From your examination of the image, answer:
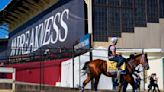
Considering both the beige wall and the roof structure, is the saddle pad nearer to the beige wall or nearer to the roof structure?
the beige wall

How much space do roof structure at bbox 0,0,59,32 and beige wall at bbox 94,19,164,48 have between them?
12353 mm

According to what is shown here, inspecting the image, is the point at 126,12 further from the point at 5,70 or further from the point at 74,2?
the point at 5,70

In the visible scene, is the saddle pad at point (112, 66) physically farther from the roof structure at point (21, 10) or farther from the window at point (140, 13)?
the roof structure at point (21, 10)

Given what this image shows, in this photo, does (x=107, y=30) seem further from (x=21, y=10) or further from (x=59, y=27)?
(x=21, y=10)

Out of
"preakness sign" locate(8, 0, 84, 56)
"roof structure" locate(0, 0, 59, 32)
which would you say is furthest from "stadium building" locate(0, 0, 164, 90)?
"roof structure" locate(0, 0, 59, 32)

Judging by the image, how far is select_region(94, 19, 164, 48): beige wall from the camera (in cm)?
3859

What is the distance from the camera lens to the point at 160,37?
39.2 metres

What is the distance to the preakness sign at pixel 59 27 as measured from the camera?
4062 centimetres

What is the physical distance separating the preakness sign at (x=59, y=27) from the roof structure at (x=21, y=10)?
1306 millimetres

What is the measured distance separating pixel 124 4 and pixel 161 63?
6304mm

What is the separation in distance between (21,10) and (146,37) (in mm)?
27721

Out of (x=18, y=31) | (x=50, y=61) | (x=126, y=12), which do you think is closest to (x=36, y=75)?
(x=50, y=61)

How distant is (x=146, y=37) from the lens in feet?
128

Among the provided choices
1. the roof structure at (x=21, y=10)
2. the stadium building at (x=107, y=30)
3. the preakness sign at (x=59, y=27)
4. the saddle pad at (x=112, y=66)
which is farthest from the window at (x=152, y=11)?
the saddle pad at (x=112, y=66)
